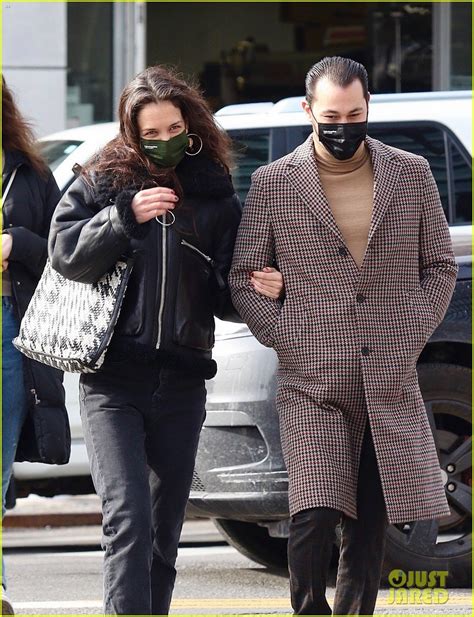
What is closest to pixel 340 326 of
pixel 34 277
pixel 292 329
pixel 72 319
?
pixel 292 329

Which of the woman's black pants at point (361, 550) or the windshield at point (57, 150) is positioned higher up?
the windshield at point (57, 150)

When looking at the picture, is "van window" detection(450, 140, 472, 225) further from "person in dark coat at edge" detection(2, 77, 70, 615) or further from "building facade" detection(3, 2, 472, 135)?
"building facade" detection(3, 2, 472, 135)

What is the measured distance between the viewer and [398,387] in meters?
4.34

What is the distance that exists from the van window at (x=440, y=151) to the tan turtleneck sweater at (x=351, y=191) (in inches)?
77.1

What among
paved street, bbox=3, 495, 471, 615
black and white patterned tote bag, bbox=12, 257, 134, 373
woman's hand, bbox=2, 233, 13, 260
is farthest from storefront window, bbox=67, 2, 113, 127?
black and white patterned tote bag, bbox=12, 257, 134, 373

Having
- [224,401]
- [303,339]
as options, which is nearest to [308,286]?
[303,339]

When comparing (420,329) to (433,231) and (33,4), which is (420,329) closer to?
(433,231)

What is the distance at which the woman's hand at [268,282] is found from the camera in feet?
14.2

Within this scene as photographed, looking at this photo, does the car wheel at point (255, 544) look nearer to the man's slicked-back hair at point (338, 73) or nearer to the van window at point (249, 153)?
the van window at point (249, 153)

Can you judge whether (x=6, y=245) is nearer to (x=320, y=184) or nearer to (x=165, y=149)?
(x=165, y=149)

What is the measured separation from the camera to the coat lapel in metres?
4.32

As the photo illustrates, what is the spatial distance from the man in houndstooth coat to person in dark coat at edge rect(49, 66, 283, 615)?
0.39ft

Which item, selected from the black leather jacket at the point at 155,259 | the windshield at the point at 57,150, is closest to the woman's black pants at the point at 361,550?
the black leather jacket at the point at 155,259

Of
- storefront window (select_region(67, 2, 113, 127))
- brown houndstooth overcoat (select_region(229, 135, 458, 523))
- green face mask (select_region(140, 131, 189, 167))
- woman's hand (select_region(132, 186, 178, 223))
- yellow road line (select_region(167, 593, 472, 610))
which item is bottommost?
yellow road line (select_region(167, 593, 472, 610))
